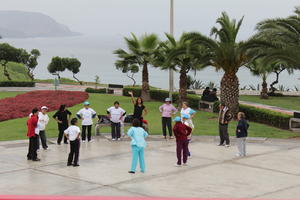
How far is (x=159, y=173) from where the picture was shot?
13.6m

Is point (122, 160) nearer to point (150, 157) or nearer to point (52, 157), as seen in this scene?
point (150, 157)

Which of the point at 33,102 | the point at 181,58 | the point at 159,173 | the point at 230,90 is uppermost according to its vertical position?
the point at 181,58

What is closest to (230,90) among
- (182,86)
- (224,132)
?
(182,86)

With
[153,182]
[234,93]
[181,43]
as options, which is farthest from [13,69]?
[153,182]

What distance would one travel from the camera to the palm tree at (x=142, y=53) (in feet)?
113

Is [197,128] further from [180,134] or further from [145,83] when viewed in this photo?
[145,83]

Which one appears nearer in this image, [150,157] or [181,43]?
[150,157]

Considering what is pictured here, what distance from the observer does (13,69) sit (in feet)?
210

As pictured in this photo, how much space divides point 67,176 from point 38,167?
151cm

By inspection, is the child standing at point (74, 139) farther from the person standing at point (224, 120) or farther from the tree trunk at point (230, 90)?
the tree trunk at point (230, 90)

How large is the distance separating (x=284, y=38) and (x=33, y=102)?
1612cm

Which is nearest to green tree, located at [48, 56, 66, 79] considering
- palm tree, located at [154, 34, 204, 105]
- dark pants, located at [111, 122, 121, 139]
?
palm tree, located at [154, 34, 204, 105]

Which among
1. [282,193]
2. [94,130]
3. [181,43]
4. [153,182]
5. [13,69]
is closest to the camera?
[282,193]

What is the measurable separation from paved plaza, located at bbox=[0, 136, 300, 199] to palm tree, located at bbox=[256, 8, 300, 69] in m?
4.92
